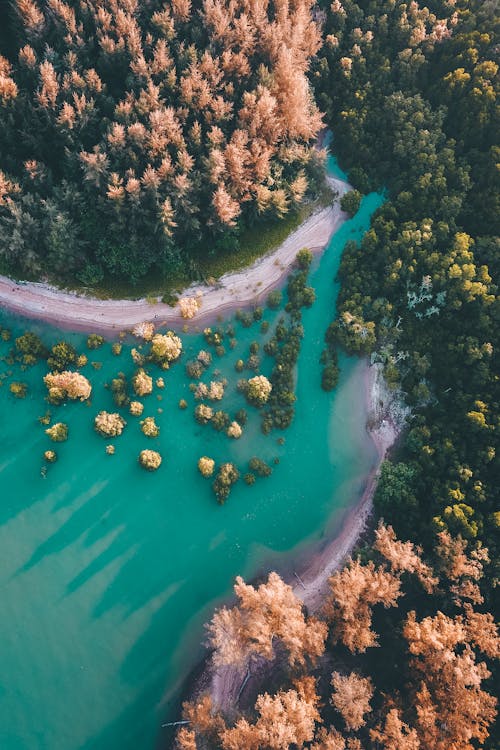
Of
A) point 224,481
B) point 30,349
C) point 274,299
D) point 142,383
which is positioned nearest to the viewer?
point 224,481

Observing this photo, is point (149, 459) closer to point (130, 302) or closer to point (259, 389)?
point (259, 389)

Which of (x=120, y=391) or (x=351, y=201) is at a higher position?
(x=351, y=201)

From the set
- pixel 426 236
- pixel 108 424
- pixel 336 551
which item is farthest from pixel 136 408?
pixel 426 236

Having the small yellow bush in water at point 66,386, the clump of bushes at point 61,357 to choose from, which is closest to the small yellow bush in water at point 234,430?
the small yellow bush in water at point 66,386

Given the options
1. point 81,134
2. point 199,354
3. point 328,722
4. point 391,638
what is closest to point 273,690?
point 328,722

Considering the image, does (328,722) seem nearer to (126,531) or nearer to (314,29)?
(126,531)

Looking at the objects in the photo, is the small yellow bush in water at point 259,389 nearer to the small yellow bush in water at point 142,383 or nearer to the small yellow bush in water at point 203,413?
the small yellow bush in water at point 203,413

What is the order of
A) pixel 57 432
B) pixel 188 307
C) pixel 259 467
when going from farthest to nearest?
pixel 188 307, pixel 259 467, pixel 57 432
